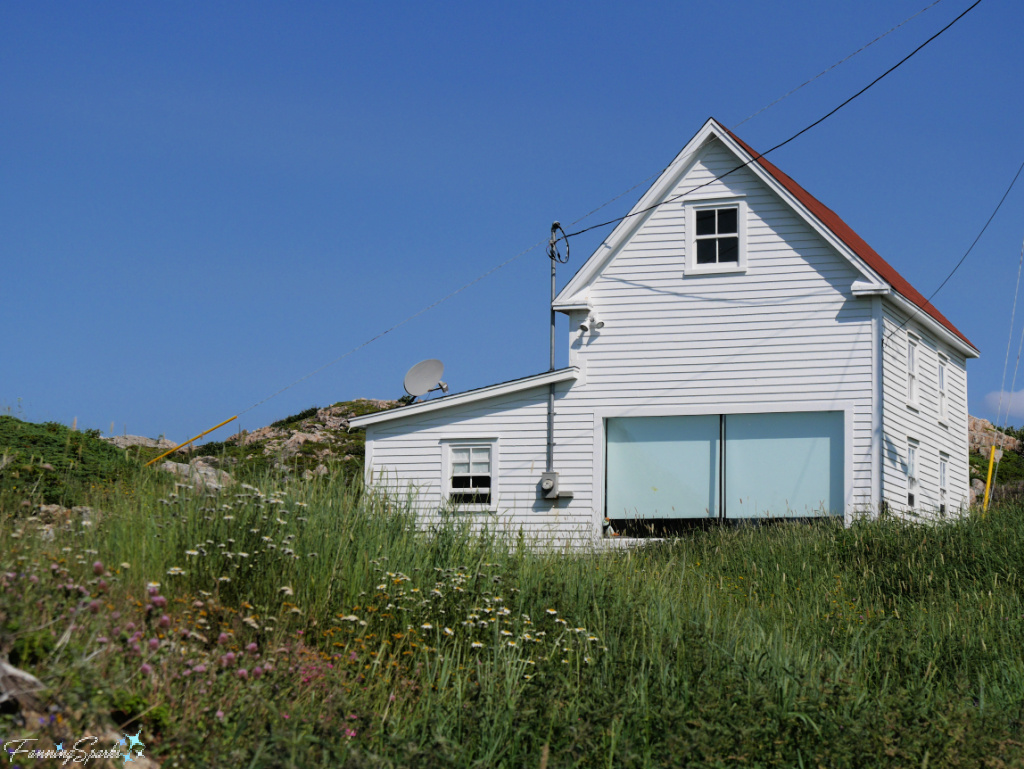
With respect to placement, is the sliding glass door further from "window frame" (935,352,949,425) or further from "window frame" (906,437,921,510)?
"window frame" (935,352,949,425)

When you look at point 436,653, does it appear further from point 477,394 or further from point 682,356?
point 682,356

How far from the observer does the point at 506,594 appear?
311 inches

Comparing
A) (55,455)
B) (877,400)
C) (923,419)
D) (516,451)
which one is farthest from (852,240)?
(55,455)

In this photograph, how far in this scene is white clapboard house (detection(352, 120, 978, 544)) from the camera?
1773cm

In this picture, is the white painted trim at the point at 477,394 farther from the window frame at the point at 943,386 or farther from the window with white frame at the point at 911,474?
the window frame at the point at 943,386

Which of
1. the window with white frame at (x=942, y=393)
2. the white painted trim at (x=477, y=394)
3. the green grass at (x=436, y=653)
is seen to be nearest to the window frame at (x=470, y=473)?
the white painted trim at (x=477, y=394)

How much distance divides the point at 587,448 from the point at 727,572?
256 inches

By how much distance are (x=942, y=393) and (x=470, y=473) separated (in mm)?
10982

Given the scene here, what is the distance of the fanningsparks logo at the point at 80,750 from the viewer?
4012mm

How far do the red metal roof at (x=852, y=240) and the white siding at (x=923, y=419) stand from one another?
73cm

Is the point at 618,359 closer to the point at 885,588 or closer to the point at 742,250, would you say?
the point at 742,250

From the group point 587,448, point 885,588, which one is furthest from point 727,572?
point 587,448

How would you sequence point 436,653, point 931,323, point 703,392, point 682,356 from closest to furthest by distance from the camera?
1. point 436,653
2. point 703,392
3. point 682,356
4. point 931,323

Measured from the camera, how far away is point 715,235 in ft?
61.9
